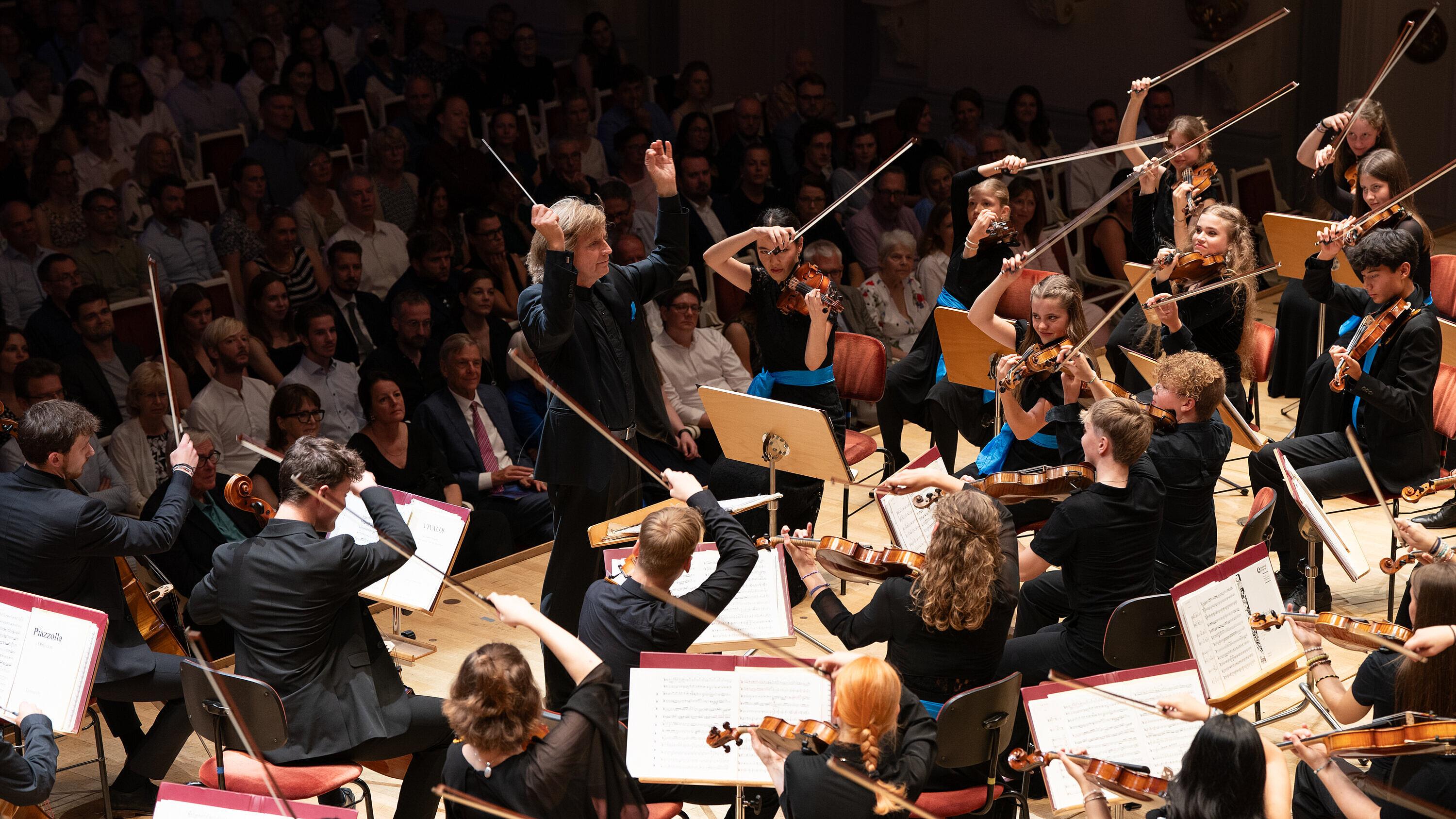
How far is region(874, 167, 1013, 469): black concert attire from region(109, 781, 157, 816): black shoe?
3073 millimetres

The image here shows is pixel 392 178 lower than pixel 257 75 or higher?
lower

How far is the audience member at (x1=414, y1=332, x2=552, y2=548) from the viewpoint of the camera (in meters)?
5.58

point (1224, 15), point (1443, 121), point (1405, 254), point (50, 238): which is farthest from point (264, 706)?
point (1443, 121)

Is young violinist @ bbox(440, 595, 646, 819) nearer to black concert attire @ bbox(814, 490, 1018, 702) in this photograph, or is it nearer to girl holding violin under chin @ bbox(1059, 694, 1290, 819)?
black concert attire @ bbox(814, 490, 1018, 702)

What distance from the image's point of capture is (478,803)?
103 inches

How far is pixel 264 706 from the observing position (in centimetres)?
324

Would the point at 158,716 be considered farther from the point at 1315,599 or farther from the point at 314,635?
the point at 1315,599

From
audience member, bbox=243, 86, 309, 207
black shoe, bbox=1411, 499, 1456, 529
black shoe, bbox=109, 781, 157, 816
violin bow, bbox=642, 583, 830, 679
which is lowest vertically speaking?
black shoe, bbox=109, 781, 157, 816

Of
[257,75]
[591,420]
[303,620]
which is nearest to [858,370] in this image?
[591,420]

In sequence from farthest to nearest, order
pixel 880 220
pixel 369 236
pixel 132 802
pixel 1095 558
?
pixel 880 220
pixel 369 236
pixel 132 802
pixel 1095 558

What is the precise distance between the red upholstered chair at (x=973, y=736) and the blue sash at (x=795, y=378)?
75.8 inches

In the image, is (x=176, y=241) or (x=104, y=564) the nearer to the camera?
(x=104, y=564)

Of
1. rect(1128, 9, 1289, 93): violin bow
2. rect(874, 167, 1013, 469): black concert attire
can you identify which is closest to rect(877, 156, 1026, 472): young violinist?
rect(874, 167, 1013, 469): black concert attire

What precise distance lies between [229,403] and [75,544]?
6.43 feet
